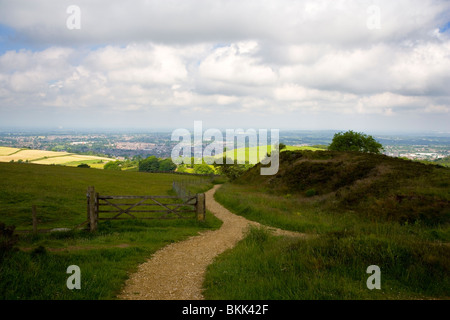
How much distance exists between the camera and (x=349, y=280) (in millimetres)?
7555

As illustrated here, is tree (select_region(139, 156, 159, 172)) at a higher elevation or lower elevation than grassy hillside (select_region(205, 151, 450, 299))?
lower

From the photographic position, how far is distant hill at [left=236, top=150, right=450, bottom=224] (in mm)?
17266

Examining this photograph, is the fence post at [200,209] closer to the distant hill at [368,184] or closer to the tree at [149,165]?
the distant hill at [368,184]

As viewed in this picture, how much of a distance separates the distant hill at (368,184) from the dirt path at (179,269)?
7443mm

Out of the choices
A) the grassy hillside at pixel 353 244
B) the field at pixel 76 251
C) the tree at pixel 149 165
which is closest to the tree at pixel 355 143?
the grassy hillside at pixel 353 244

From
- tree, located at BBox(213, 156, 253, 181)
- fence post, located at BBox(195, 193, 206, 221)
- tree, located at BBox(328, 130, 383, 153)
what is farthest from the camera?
tree, located at BBox(213, 156, 253, 181)

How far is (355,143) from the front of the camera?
205 ft

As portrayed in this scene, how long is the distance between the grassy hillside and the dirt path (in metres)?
0.61

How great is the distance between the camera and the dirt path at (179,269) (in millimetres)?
7739

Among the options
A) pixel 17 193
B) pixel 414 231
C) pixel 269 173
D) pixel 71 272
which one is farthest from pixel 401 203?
pixel 17 193

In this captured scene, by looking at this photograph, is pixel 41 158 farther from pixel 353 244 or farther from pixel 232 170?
pixel 353 244

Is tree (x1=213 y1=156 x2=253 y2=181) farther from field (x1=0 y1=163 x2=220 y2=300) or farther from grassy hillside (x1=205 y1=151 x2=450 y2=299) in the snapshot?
field (x1=0 y1=163 x2=220 y2=300)

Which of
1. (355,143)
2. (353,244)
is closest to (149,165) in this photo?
(355,143)

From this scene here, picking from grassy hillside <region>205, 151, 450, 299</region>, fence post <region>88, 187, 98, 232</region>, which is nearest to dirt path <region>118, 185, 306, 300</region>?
grassy hillside <region>205, 151, 450, 299</region>
